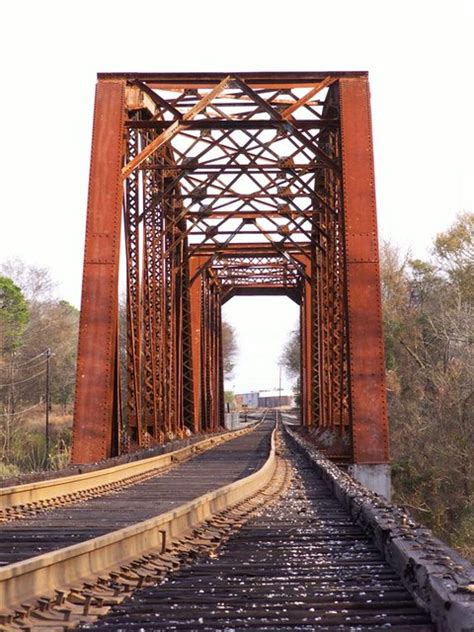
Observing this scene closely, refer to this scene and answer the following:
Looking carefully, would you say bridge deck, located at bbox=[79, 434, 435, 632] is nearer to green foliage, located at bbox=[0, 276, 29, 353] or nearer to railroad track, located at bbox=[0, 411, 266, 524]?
railroad track, located at bbox=[0, 411, 266, 524]

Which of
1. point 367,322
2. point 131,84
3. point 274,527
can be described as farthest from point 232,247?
point 274,527

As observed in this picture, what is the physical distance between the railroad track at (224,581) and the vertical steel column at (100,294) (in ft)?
17.6

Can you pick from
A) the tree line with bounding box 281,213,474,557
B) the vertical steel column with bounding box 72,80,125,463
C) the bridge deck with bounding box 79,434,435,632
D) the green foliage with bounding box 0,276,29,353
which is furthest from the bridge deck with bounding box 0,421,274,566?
the green foliage with bounding box 0,276,29,353

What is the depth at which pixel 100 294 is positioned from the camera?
1324cm

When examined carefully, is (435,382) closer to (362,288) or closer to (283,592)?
(362,288)

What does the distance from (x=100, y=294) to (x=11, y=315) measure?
42.4 meters

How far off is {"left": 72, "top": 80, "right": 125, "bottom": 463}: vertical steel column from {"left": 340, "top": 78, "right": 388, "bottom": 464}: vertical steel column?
3284mm

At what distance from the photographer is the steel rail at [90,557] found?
383 centimetres

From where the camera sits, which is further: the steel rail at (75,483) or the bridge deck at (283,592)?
the steel rail at (75,483)

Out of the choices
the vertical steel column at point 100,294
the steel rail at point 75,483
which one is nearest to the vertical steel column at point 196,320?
the steel rail at point 75,483

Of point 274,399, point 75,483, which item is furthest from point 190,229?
point 274,399

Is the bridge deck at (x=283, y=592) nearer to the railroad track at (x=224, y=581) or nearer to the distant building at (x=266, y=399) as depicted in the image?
the railroad track at (x=224, y=581)

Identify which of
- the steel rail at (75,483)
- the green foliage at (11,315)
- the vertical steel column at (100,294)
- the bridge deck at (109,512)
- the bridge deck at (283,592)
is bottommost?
the bridge deck at (283,592)

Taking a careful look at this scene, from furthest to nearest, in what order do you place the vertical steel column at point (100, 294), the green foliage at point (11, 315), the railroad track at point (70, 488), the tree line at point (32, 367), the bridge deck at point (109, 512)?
the green foliage at point (11, 315), the tree line at point (32, 367), the vertical steel column at point (100, 294), the railroad track at point (70, 488), the bridge deck at point (109, 512)
